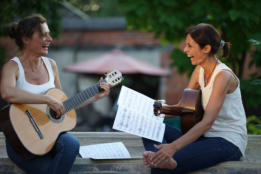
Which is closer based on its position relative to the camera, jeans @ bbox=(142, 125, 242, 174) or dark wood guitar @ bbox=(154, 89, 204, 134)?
jeans @ bbox=(142, 125, 242, 174)

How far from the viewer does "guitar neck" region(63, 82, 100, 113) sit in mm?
2754

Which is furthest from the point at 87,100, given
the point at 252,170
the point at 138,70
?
the point at 138,70

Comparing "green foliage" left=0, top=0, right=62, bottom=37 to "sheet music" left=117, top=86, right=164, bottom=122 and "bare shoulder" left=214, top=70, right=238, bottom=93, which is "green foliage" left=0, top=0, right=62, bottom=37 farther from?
"bare shoulder" left=214, top=70, right=238, bottom=93

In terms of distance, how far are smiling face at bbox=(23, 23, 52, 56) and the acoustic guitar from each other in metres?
0.31

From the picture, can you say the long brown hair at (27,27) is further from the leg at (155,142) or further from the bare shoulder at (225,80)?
the bare shoulder at (225,80)

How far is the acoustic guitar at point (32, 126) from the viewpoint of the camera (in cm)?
240

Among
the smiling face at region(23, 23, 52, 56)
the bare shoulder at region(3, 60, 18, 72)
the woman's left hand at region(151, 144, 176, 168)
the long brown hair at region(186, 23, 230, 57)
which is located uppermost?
the long brown hair at region(186, 23, 230, 57)

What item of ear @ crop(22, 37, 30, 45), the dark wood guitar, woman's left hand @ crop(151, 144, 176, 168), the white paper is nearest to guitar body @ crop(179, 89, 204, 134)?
the dark wood guitar

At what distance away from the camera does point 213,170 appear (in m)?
2.46

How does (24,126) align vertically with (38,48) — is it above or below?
below

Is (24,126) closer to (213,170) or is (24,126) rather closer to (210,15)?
(213,170)

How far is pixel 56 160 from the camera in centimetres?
238

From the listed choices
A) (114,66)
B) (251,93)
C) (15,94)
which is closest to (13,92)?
(15,94)

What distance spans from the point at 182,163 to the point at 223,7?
7.54 feet
